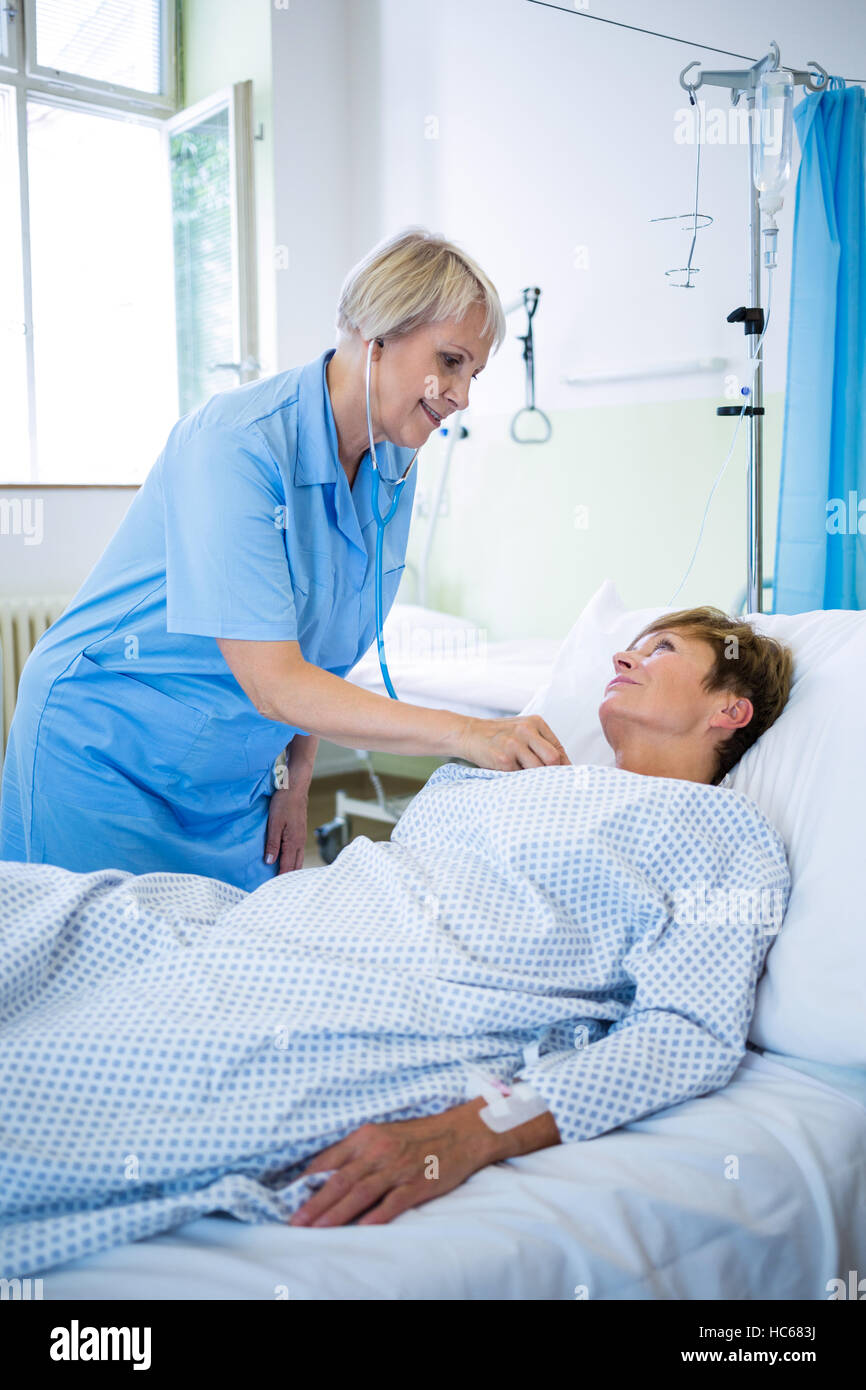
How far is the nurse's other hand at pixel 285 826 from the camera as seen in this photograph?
5.50 ft

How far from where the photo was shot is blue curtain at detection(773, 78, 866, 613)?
81.5 inches

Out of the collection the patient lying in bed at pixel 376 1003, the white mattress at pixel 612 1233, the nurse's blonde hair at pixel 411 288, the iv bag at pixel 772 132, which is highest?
the iv bag at pixel 772 132

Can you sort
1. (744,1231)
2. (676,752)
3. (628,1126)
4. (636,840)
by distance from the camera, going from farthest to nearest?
1. (676,752)
2. (636,840)
3. (628,1126)
4. (744,1231)

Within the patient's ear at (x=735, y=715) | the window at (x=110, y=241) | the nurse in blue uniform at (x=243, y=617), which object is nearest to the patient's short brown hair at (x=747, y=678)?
the patient's ear at (x=735, y=715)

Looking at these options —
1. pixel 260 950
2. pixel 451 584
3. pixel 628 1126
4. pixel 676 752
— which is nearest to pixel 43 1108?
pixel 260 950

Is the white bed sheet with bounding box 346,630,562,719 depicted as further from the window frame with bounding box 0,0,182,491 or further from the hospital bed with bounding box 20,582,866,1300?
the window frame with bounding box 0,0,182,491

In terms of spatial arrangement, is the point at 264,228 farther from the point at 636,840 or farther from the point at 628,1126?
the point at 628,1126

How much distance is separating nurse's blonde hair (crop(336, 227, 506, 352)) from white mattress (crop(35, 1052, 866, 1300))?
938 millimetres

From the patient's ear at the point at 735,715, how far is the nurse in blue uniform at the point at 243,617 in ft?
0.90

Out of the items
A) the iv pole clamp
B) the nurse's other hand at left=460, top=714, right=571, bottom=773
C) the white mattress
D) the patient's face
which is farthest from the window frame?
the white mattress

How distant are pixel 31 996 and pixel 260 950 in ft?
0.73

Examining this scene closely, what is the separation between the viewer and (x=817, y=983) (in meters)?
1.17

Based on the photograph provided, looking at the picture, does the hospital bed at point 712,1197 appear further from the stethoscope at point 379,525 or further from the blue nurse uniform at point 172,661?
the blue nurse uniform at point 172,661

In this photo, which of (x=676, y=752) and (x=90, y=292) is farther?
(x=90, y=292)
